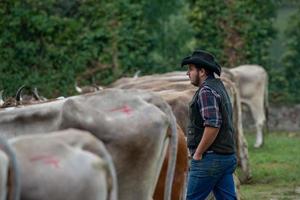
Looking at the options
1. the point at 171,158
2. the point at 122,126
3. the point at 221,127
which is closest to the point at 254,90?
the point at 221,127

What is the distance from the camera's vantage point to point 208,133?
420 inches

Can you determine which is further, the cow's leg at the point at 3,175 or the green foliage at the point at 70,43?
the green foliage at the point at 70,43

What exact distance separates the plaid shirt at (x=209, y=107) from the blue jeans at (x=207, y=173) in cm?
37

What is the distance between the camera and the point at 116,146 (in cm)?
926

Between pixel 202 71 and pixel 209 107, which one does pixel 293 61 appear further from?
pixel 209 107

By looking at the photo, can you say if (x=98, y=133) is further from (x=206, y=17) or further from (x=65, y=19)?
(x=206, y=17)

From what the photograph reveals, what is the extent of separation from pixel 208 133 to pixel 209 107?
266 mm

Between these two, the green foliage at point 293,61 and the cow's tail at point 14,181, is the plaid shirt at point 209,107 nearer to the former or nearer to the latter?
the cow's tail at point 14,181

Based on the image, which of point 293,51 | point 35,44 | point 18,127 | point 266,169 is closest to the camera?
point 18,127

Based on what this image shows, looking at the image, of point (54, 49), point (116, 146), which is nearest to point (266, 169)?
point (54, 49)

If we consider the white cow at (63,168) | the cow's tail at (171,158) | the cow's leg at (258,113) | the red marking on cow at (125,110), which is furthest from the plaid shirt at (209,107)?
the cow's leg at (258,113)

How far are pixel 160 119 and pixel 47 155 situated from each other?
2167 mm

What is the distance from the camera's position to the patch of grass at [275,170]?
53.9ft

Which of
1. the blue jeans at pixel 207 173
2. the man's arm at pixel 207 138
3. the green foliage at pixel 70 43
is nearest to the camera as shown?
the man's arm at pixel 207 138
